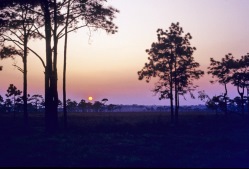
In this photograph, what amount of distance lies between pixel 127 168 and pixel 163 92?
29441mm

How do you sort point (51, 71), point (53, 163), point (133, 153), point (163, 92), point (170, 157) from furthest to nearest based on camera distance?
point (163, 92) < point (51, 71) < point (133, 153) < point (170, 157) < point (53, 163)

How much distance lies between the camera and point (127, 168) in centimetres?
1176

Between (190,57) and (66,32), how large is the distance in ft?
67.5

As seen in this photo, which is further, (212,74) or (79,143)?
(212,74)

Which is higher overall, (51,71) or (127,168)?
(51,71)

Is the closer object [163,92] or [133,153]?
[133,153]

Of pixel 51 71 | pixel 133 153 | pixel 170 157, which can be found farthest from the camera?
pixel 51 71

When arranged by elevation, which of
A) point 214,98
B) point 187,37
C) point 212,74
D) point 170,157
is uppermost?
point 187,37

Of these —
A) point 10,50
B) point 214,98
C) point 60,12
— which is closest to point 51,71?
point 60,12

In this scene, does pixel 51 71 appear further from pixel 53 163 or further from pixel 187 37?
pixel 187 37

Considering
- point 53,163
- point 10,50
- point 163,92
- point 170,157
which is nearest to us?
point 53,163

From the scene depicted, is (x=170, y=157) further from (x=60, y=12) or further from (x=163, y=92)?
(x=163, y=92)

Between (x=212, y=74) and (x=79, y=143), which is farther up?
(x=212, y=74)

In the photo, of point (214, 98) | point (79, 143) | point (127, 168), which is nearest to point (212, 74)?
point (214, 98)
